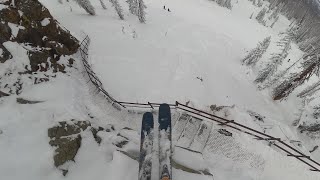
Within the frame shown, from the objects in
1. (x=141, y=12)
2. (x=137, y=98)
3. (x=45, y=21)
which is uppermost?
(x=45, y=21)

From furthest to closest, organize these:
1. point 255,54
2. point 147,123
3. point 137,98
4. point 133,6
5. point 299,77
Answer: point 133,6
point 255,54
point 299,77
point 137,98
point 147,123

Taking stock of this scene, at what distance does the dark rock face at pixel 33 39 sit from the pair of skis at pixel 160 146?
16.4 ft

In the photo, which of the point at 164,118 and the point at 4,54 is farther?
the point at 4,54

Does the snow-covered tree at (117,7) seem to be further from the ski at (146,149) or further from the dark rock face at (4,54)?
the ski at (146,149)

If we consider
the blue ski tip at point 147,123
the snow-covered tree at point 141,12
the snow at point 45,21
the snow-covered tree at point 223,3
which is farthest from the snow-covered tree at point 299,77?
the snow-covered tree at point 223,3

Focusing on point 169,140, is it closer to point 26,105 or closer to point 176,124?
point 176,124

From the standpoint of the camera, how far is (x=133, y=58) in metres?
19.0

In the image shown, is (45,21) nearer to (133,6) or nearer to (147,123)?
(147,123)

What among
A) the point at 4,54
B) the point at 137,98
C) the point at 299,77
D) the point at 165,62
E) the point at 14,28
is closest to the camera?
the point at 4,54

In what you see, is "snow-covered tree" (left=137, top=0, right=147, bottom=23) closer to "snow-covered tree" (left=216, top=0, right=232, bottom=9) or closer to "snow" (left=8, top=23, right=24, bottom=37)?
"snow" (left=8, top=23, right=24, bottom=37)

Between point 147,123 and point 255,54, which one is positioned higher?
point 147,123

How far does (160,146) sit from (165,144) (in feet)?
0.64

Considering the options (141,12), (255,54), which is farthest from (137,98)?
(255,54)

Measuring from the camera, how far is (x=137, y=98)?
15.1 m
